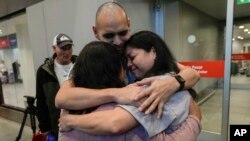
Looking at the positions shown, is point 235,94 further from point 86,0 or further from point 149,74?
point 149,74

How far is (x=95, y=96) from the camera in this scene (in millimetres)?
692

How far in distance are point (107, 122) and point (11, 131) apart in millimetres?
4188

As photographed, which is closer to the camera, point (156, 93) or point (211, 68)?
point (156, 93)

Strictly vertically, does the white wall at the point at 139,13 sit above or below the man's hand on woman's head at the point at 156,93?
above

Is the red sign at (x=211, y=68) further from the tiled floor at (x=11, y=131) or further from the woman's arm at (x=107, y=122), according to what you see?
the tiled floor at (x=11, y=131)

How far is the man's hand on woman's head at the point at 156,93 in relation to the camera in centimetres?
67

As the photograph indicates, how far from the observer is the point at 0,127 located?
445 cm

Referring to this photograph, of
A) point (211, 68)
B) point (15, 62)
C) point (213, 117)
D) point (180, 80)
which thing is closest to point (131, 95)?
point (180, 80)

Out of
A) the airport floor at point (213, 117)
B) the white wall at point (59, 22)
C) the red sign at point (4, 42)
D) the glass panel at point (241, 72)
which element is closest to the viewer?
the white wall at point (59, 22)

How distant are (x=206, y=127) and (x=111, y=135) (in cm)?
319

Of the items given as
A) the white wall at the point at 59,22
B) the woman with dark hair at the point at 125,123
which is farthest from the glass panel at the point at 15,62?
the woman with dark hair at the point at 125,123

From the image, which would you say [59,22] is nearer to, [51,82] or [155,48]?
[51,82]

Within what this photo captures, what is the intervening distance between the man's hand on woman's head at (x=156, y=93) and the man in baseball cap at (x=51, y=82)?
1.40m

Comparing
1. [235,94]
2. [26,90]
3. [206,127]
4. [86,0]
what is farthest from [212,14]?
[26,90]
